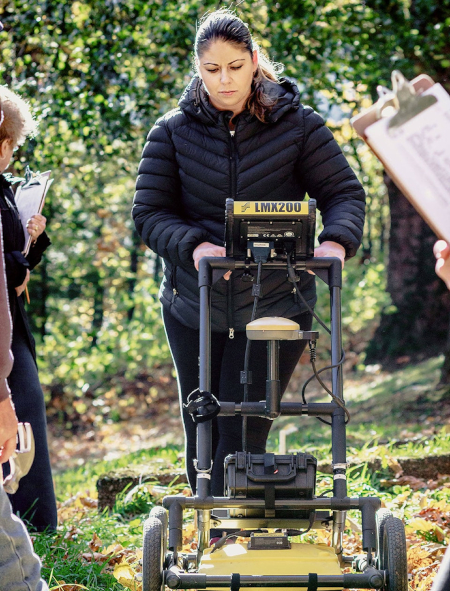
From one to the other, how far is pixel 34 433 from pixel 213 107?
1771mm

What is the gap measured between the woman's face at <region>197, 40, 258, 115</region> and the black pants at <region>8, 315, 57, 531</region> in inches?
59.2

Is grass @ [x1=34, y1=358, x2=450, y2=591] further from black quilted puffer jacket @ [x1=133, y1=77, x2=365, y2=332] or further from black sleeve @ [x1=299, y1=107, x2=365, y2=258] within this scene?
black sleeve @ [x1=299, y1=107, x2=365, y2=258]

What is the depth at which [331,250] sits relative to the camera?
305 cm

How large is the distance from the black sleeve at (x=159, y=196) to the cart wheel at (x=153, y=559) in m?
1.05

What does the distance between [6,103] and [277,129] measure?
1315 mm

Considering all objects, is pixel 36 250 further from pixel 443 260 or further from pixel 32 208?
pixel 443 260

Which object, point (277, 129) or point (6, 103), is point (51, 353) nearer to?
point (6, 103)

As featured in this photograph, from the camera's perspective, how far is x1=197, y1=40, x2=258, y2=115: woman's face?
3150mm

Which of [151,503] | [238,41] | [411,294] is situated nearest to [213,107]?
[238,41]

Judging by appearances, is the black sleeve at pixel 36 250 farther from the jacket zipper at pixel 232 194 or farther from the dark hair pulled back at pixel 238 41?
the dark hair pulled back at pixel 238 41

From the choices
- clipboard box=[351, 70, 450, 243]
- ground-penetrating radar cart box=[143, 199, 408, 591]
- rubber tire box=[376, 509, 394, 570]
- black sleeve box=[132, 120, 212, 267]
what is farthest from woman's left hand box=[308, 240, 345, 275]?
clipboard box=[351, 70, 450, 243]

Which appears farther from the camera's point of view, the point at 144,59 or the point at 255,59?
the point at 144,59

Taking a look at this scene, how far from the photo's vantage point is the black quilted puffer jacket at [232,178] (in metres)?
3.28

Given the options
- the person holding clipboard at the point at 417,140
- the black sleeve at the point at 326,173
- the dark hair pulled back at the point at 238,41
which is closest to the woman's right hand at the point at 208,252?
the black sleeve at the point at 326,173
